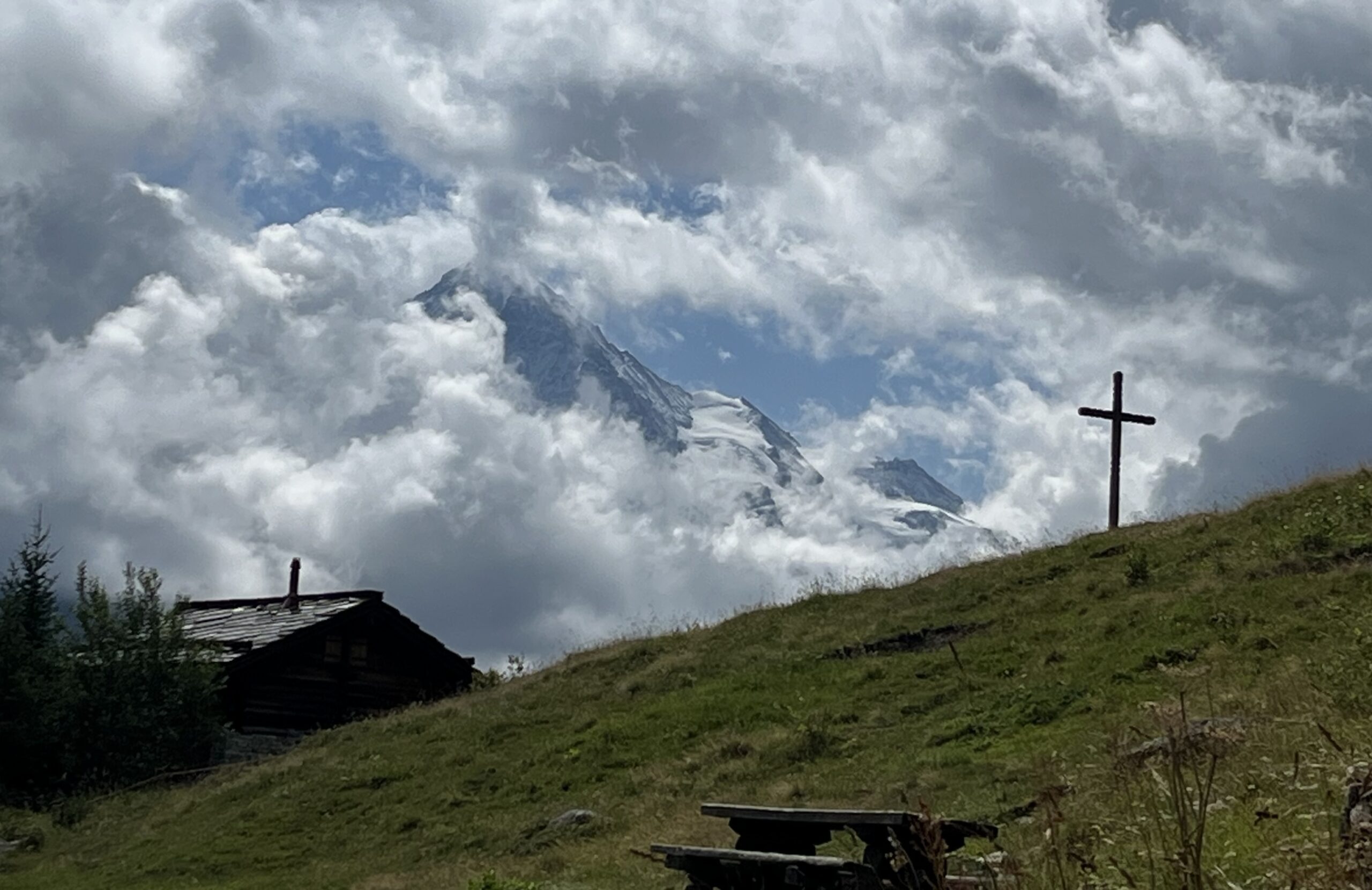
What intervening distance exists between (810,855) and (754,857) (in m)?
1.13

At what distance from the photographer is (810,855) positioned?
9867mm

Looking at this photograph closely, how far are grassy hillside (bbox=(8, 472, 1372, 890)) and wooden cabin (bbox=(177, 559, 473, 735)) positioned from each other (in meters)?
5.79

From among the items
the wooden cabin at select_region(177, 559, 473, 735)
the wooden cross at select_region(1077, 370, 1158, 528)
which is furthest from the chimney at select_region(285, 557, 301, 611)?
the wooden cross at select_region(1077, 370, 1158, 528)

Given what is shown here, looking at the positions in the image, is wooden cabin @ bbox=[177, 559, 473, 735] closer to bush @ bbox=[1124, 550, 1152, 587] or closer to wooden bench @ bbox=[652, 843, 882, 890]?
bush @ bbox=[1124, 550, 1152, 587]

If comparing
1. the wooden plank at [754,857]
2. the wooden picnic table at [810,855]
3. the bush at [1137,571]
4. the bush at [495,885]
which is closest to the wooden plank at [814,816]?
the wooden picnic table at [810,855]

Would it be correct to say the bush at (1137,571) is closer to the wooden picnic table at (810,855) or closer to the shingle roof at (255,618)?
the wooden picnic table at (810,855)

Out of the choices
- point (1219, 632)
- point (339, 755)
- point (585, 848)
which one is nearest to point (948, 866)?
point (585, 848)

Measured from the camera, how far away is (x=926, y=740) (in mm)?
18828

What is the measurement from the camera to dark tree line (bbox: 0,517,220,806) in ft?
109

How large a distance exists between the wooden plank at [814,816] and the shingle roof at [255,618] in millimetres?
29824

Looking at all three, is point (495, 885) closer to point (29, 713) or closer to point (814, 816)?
point (814, 816)

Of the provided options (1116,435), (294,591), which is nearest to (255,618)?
(294,591)

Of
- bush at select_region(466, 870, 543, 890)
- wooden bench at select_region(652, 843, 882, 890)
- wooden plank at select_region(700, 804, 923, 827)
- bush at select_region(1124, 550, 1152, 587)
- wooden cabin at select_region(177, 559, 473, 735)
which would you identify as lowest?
bush at select_region(466, 870, 543, 890)

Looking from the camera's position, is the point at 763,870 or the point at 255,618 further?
the point at 255,618
